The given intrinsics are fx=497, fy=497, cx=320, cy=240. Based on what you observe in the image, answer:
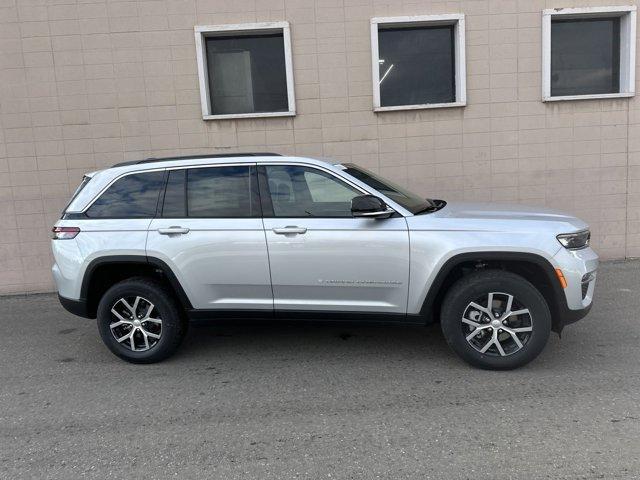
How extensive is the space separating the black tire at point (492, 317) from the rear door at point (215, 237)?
1543 mm

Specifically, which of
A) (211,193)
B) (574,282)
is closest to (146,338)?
(211,193)

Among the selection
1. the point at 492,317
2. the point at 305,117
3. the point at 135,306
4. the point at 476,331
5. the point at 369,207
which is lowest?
the point at 476,331

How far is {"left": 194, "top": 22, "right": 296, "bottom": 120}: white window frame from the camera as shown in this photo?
723cm

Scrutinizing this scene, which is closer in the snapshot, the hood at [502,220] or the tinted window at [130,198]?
the hood at [502,220]

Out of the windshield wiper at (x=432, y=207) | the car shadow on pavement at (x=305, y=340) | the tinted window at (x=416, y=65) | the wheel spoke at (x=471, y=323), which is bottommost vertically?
the car shadow on pavement at (x=305, y=340)

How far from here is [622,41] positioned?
24.9 ft

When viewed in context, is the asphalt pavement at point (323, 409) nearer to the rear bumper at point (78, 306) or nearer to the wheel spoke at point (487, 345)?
the wheel spoke at point (487, 345)

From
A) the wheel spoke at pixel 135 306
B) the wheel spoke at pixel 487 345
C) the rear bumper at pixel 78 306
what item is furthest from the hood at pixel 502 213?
the rear bumper at pixel 78 306

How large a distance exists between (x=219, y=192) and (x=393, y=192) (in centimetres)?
158

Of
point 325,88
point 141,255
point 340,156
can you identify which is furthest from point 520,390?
point 325,88

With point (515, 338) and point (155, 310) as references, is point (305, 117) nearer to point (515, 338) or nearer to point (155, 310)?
point (155, 310)

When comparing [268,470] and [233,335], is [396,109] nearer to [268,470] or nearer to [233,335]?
[233,335]

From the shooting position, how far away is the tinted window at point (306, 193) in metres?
4.23

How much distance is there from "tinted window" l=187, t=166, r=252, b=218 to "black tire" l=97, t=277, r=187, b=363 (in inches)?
30.5
